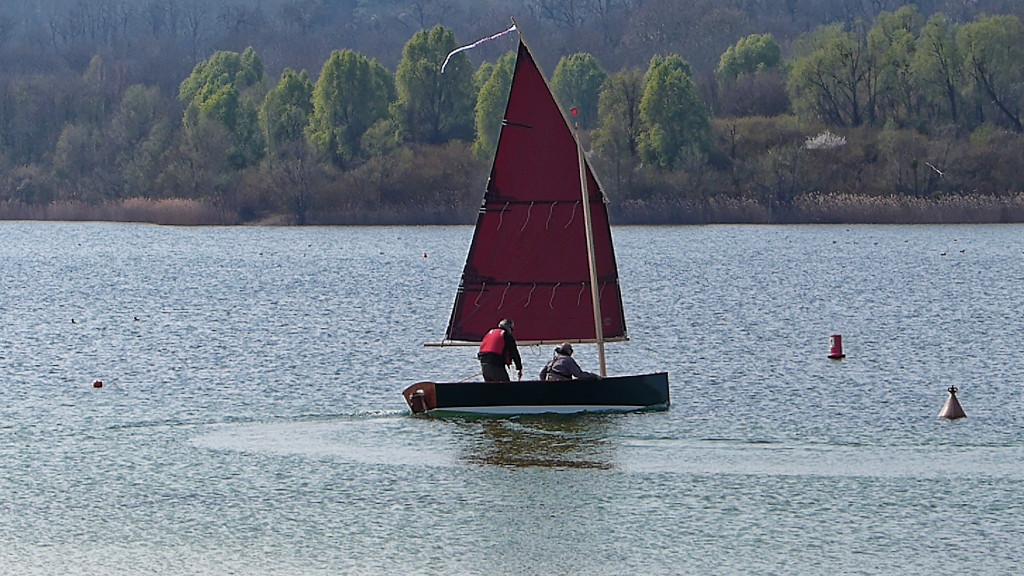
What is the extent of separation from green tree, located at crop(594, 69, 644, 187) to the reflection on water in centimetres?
9604

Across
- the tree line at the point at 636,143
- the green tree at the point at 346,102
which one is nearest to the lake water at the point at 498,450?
the tree line at the point at 636,143

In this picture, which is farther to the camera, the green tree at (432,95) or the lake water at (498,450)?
the green tree at (432,95)

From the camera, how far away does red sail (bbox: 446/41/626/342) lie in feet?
101

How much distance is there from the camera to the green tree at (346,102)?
137500 mm

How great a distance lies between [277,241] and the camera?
110m

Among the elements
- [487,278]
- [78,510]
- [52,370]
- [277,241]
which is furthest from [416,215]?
[78,510]

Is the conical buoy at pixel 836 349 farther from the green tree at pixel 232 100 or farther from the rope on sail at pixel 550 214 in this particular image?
the green tree at pixel 232 100

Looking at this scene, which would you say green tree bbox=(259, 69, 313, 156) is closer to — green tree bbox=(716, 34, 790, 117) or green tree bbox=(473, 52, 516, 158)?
green tree bbox=(473, 52, 516, 158)

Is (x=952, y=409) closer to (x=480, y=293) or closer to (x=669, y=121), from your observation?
(x=480, y=293)

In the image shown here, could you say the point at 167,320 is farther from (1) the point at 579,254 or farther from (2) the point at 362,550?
(2) the point at 362,550

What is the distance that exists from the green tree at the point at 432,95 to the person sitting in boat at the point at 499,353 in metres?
110

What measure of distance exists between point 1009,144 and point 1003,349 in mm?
84060

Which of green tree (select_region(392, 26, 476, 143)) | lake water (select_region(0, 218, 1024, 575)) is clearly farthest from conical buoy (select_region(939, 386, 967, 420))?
green tree (select_region(392, 26, 476, 143))

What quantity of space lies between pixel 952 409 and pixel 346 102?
112 m
